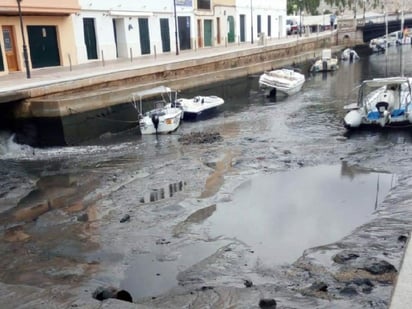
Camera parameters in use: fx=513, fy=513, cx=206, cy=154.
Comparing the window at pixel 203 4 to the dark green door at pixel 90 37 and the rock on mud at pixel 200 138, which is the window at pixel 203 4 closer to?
the dark green door at pixel 90 37

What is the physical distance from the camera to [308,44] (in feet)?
172

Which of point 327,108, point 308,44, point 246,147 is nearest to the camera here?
point 246,147

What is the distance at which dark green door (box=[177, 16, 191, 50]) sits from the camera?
3950cm

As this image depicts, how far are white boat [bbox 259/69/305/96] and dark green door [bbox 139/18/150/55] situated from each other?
8894 millimetres

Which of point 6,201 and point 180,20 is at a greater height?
point 180,20

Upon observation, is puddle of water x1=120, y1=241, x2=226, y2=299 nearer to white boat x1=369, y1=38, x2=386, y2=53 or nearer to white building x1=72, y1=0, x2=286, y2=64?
white building x1=72, y1=0, x2=286, y2=64

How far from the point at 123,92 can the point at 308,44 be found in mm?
34880

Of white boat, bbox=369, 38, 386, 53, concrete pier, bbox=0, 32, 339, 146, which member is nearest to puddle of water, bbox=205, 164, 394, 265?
concrete pier, bbox=0, 32, 339, 146

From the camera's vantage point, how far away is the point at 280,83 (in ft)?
97.7

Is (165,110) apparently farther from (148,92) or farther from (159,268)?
(159,268)

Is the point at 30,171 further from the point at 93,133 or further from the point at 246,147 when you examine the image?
the point at 246,147

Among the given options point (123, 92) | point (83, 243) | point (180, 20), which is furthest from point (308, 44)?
point (83, 243)

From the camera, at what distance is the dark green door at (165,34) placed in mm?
36156

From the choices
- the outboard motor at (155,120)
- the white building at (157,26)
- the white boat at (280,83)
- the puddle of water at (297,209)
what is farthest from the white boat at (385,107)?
the white building at (157,26)
